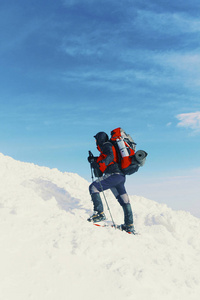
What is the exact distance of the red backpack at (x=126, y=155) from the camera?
7.69m

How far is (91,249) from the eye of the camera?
5.39m

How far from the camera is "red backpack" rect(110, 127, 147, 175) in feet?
25.2

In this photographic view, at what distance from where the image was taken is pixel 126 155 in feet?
25.4

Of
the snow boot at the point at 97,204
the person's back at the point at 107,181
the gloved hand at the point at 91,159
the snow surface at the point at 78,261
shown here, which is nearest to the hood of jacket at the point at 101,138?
the person's back at the point at 107,181

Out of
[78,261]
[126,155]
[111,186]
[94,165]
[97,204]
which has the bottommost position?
[78,261]

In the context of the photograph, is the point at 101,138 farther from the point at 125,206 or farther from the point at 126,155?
the point at 125,206

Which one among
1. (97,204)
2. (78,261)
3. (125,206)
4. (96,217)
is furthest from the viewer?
(125,206)

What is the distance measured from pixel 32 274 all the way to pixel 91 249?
1.30m

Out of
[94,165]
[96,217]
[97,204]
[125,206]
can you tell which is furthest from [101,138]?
[96,217]

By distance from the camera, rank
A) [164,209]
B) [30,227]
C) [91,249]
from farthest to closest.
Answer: [164,209]
[30,227]
[91,249]

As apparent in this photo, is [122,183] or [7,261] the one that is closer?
[7,261]

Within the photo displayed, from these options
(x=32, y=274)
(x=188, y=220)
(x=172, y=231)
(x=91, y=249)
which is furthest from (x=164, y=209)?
(x=32, y=274)

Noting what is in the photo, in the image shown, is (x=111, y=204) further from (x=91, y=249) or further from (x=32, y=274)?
(x=32, y=274)

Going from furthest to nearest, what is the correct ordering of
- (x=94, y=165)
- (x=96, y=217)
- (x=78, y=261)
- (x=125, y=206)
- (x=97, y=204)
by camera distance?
(x=94, y=165), (x=125, y=206), (x=97, y=204), (x=96, y=217), (x=78, y=261)
